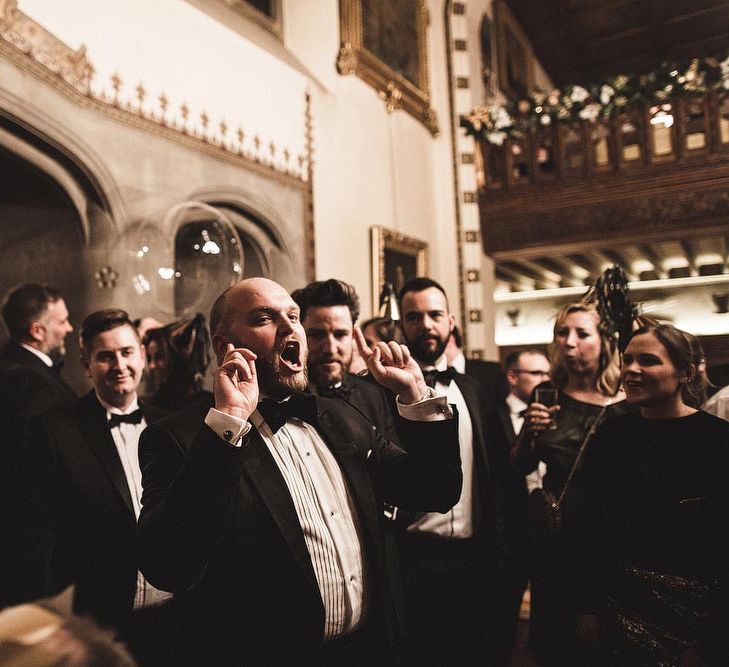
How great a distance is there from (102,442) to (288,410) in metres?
1.07

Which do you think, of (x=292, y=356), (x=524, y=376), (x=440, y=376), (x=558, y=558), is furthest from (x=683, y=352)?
(x=524, y=376)

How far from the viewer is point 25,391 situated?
286 centimetres

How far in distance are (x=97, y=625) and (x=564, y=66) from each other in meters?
13.6

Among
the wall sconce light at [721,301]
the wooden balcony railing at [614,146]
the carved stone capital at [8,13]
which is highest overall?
the wooden balcony railing at [614,146]

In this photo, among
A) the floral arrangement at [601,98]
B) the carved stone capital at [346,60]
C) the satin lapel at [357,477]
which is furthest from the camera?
the floral arrangement at [601,98]

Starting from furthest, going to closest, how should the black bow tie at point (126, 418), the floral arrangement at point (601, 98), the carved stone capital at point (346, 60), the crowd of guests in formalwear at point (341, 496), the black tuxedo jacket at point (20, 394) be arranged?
the floral arrangement at point (601, 98) < the carved stone capital at point (346, 60) < the black tuxedo jacket at point (20, 394) < the black bow tie at point (126, 418) < the crowd of guests in formalwear at point (341, 496)

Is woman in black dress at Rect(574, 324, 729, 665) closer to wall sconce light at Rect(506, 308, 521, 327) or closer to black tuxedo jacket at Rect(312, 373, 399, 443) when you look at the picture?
black tuxedo jacket at Rect(312, 373, 399, 443)

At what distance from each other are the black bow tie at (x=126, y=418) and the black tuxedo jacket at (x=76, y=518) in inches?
4.7

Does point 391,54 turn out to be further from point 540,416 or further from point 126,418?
point 126,418

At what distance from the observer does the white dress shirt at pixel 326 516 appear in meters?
1.58

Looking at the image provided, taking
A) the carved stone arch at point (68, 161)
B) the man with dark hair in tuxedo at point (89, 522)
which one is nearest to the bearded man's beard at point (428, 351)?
the man with dark hair in tuxedo at point (89, 522)

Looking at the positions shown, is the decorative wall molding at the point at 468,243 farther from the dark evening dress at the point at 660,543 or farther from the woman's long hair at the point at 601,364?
the dark evening dress at the point at 660,543

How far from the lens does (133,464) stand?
8.26ft

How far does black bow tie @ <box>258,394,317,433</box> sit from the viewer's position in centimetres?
167
